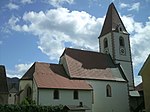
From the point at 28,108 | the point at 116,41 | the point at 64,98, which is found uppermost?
the point at 116,41

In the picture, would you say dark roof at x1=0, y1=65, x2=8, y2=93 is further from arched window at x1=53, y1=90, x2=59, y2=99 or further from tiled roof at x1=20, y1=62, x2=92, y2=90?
arched window at x1=53, y1=90, x2=59, y2=99

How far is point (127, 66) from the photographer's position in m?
39.0

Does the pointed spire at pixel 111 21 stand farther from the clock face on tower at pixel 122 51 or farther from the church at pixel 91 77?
the clock face on tower at pixel 122 51

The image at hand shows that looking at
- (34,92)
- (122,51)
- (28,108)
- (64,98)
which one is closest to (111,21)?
(122,51)

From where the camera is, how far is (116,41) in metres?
39.3

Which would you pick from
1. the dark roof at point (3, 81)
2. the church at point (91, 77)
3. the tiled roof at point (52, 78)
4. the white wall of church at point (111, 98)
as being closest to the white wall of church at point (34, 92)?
the church at point (91, 77)

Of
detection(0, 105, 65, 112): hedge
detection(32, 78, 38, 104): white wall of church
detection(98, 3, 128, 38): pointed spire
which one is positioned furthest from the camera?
detection(98, 3, 128, 38): pointed spire

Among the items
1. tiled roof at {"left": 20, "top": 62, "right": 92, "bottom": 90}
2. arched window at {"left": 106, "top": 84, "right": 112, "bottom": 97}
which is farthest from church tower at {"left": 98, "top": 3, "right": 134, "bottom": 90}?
tiled roof at {"left": 20, "top": 62, "right": 92, "bottom": 90}

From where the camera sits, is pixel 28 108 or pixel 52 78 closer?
pixel 28 108

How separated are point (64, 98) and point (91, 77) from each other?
18.3 ft

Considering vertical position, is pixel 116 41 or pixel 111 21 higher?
pixel 111 21

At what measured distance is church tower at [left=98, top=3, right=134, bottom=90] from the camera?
127ft

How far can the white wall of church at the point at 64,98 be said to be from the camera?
27759mm

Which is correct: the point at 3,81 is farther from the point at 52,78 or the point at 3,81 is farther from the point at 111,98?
the point at 111,98
